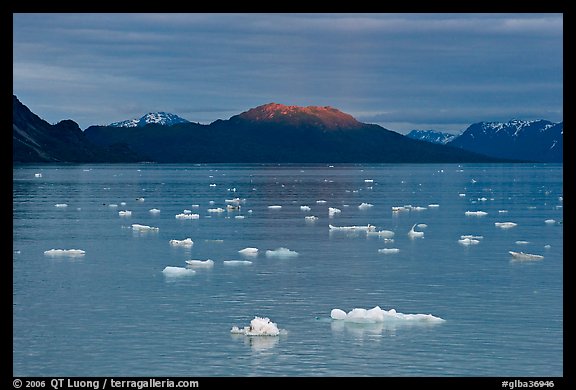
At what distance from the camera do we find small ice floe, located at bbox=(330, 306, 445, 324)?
67.9 feet

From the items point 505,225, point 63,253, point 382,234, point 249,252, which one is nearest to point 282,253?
point 249,252

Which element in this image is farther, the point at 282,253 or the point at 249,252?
the point at 249,252

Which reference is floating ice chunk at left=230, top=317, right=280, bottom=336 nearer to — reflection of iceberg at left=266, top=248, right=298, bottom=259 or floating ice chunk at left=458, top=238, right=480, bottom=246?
reflection of iceberg at left=266, top=248, right=298, bottom=259

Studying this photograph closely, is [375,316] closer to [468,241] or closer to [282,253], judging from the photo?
[282,253]

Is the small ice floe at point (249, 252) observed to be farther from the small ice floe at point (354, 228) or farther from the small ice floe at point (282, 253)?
the small ice floe at point (354, 228)

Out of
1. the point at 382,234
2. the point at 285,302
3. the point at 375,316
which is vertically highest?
the point at 382,234

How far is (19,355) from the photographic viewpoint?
723 inches

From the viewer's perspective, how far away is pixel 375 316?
20656 millimetres

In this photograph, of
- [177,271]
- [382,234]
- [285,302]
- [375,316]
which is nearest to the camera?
[375,316]

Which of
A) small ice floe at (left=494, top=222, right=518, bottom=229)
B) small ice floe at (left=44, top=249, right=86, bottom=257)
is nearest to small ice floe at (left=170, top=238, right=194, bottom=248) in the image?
small ice floe at (left=44, top=249, right=86, bottom=257)

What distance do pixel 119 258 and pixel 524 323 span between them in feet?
51.4

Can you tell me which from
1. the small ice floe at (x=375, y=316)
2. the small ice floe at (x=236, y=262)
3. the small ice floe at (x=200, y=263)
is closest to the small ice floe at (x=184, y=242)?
the small ice floe at (x=236, y=262)
